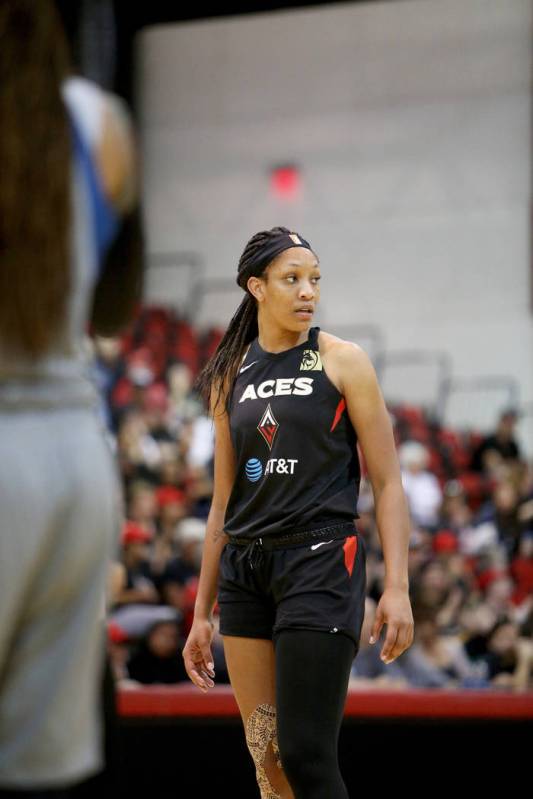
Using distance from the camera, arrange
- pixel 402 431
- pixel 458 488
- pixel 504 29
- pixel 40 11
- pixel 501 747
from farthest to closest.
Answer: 1. pixel 504 29
2. pixel 402 431
3. pixel 458 488
4. pixel 501 747
5. pixel 40 11

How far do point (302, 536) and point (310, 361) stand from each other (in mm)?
490

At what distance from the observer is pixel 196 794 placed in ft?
14.5

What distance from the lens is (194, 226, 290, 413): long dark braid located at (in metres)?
3.40

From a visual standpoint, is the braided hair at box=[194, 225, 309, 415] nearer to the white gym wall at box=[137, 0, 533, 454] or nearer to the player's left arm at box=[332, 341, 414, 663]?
the player's left arm at box=[332, 341, 414, 663]

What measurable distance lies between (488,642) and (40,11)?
656cm

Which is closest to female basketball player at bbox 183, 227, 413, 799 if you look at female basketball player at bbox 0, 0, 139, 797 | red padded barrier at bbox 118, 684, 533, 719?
red padded barrier at bbox 118, 684, 533, 719

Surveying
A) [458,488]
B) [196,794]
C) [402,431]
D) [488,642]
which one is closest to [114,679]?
[196,794]

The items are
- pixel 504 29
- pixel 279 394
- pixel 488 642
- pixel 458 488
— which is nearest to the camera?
pixel 279 394

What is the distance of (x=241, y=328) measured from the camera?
3.53 m

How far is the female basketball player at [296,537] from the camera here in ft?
9.65

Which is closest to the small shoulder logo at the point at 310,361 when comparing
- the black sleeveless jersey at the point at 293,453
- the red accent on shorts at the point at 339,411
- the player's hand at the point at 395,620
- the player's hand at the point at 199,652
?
the black sleeveless jersey at the point at 293,453

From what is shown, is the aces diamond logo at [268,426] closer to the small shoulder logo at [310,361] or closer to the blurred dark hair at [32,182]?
the small shoulder logo at [310,361]

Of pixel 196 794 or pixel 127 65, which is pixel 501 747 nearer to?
pixel 196 794

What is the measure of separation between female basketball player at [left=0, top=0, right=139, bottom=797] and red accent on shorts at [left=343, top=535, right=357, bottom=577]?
151 cm
